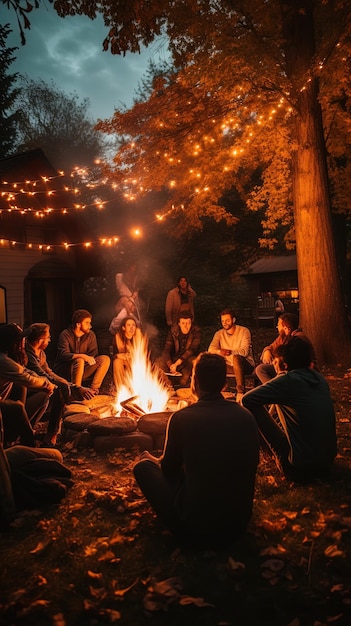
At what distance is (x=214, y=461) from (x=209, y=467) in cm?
6

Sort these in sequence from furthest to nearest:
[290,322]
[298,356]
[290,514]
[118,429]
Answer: [290,322] → [118,429] → [298,356] → [290,514]

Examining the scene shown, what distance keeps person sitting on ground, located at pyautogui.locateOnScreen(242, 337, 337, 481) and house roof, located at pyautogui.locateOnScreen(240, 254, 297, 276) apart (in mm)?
21362

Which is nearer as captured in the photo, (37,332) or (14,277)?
(37,332)

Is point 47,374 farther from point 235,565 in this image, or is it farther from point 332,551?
point 332,551

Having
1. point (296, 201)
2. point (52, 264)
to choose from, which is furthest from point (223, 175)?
point (52, 264)

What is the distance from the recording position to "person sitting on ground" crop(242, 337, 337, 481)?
14.1ft

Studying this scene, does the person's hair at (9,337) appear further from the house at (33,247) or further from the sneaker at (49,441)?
the house at (33,247)

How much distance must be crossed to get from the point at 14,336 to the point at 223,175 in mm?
11246

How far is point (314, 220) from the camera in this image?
10.5 m

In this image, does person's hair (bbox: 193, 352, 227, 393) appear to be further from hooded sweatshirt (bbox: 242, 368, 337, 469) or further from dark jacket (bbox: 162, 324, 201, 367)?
dark jacket (bbox: 162, 324, 201, 367)

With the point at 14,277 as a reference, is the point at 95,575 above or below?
below

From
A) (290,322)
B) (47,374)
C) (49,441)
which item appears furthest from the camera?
(290,322)

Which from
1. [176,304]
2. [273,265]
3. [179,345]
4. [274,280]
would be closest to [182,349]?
[179,345]

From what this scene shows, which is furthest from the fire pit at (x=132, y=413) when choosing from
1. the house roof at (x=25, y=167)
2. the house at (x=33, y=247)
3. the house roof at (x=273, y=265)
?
the house roof at (x=273, y=265)
